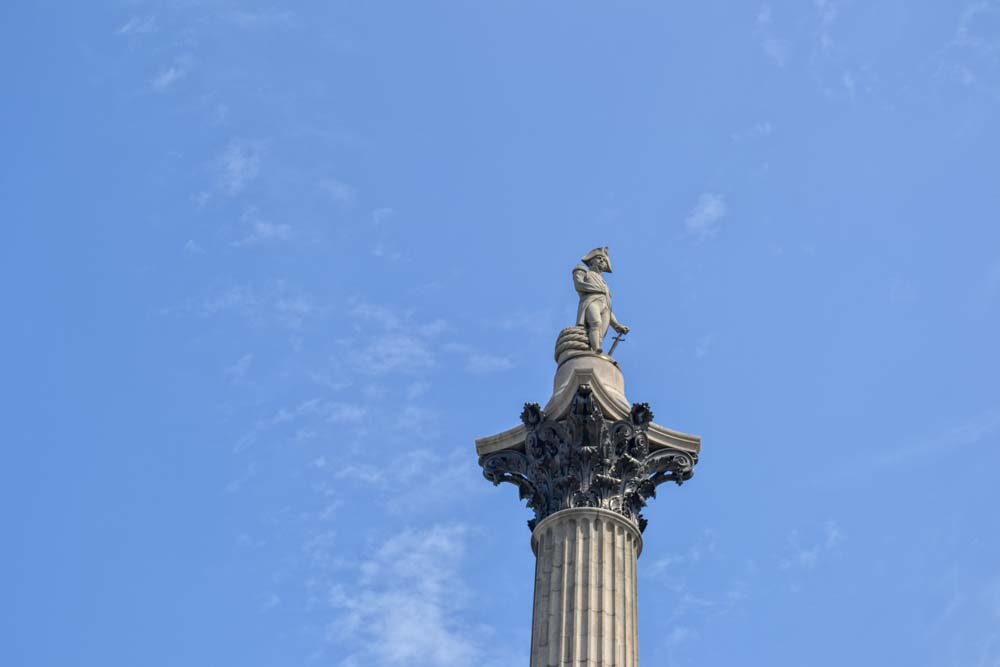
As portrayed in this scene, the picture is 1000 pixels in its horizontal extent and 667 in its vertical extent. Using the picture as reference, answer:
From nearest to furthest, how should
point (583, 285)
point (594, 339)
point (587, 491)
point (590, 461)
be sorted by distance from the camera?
point (587, 491), point (590, 461), point (594, 339), point (583, 285)

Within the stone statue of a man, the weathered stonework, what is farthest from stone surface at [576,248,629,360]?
the weathered stonework

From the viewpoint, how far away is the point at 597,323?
3247 centimetres

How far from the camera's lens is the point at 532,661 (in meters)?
26.6

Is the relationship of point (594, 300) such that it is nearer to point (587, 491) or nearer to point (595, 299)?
point (595, 299)

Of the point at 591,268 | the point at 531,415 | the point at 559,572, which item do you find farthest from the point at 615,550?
the point at 591,268

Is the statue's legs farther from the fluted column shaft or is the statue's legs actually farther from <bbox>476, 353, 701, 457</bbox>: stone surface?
the fluted column shaft

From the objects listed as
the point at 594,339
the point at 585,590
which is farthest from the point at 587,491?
the point at 594,339

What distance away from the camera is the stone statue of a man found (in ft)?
106

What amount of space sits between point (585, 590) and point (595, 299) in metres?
8.41

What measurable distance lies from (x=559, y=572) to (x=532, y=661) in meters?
1.89

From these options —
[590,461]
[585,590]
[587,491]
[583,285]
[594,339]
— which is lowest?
[585,590]

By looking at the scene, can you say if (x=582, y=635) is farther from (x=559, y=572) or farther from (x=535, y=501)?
(x=535, y=501)

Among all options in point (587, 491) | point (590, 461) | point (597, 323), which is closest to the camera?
point (587, 491)

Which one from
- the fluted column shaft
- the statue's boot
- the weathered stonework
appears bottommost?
the fluted column shaft
